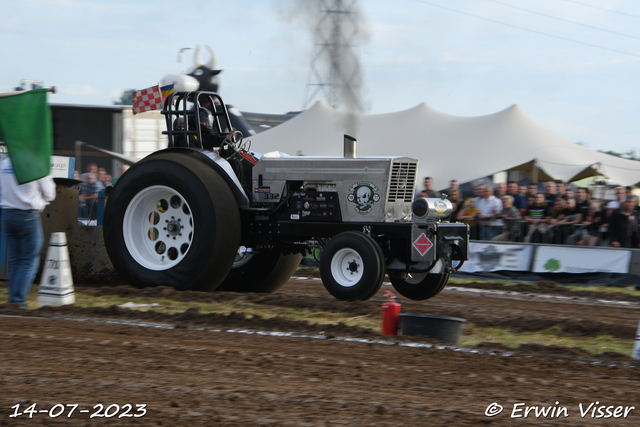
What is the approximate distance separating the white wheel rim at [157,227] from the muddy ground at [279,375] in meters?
1.60

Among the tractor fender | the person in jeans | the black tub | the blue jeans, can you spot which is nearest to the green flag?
the person in jeans

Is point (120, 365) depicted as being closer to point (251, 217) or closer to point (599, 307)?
point (251, 217)

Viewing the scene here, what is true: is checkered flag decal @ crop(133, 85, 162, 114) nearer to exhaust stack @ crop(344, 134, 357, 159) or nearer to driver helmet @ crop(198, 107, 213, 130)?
driver helmet @ crop(198, 107, 213, 130)

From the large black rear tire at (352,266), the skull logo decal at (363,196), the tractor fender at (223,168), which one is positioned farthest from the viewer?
the tractor fender at (223,168)

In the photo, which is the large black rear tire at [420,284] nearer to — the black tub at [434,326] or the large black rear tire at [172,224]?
the large black rear tire at [172,224]

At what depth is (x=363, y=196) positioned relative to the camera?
8211 mm

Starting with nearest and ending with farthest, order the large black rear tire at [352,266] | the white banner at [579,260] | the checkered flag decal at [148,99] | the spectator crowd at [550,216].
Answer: the large black rear tire at [352,266]
the checkered flag decal at [148,99]
the white banner at [579,260]
the spectator crowd at [550,216]

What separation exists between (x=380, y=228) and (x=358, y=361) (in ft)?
10.6

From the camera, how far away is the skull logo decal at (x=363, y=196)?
8.18m

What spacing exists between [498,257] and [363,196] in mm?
5279

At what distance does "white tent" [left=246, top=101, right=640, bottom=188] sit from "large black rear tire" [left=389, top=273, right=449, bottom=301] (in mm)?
9321

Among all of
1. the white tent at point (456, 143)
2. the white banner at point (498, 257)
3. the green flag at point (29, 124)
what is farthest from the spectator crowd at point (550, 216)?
the green flag at point (29, 124)

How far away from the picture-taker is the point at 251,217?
28.3 feet

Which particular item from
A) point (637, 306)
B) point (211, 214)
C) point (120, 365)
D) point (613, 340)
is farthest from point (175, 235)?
point (637, 306)
